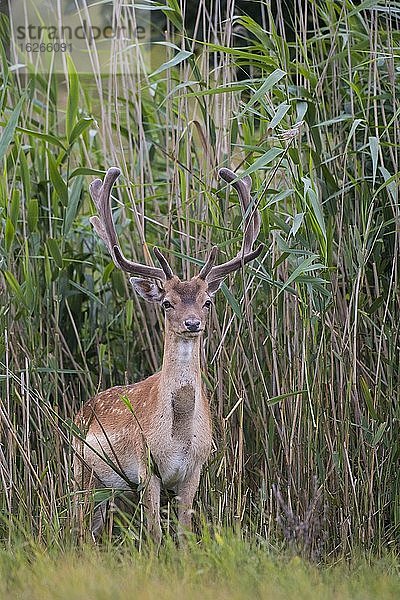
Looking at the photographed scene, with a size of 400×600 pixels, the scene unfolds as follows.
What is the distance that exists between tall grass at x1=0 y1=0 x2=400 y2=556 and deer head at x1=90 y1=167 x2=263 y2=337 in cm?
9

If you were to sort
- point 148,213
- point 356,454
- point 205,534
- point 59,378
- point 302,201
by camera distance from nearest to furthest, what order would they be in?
point 205,534 < point 302,201 < point 356,454 < point 59,378 < point 148,213

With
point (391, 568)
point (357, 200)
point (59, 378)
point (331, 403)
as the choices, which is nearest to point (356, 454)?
point (331, 403)

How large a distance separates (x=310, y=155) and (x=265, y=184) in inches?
13.4

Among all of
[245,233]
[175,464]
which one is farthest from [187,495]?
[245,233]

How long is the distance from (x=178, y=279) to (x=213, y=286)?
16cm

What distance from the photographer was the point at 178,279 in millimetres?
4699

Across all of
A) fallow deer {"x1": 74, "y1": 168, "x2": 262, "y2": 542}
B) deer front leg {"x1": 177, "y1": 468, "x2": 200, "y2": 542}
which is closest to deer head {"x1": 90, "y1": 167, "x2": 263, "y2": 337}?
fallow deer {"x1": 74, "y1": 168, "x2": 262, "y2": 542}

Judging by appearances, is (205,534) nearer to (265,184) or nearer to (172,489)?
(172,489)

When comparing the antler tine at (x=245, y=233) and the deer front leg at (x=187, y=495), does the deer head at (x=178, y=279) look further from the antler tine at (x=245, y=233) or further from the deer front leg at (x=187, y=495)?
the deer front leg at (x=187, y=495)

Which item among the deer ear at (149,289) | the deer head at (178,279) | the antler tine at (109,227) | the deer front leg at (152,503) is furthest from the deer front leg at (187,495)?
the antler tine at (109,227)

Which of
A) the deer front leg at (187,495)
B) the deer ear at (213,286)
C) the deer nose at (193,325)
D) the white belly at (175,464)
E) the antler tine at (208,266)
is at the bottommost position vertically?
the deer front leg at (187,495)

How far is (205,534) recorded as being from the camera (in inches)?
150

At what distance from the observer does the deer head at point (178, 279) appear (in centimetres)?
457

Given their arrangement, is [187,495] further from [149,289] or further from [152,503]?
[149,289]
